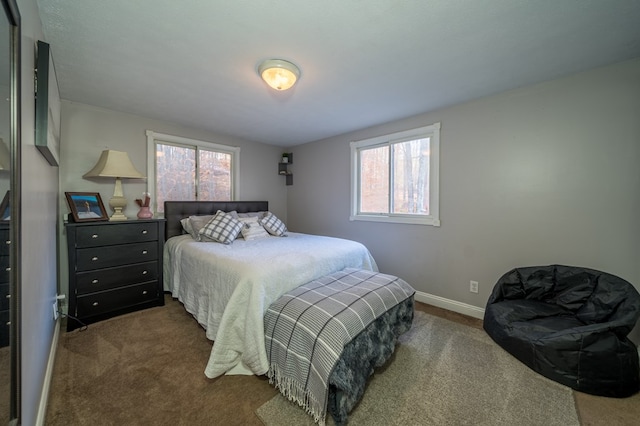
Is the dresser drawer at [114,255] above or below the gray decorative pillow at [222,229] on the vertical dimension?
below

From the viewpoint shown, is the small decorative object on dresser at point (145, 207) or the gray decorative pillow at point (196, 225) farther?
the gray decorative pillow at point (196, 225)

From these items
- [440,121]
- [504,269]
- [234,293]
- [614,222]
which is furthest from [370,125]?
[234,293]

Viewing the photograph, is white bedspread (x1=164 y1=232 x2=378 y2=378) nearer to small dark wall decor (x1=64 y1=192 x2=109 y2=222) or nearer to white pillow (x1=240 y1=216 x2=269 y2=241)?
white pillow (x1=240 y1=216 x2=269 y2=241)

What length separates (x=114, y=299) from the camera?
248 centimetres

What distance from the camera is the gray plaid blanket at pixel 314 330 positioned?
135 centimetres

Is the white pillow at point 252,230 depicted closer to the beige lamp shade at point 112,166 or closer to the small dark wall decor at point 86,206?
the beige lamp shade at point 112,166

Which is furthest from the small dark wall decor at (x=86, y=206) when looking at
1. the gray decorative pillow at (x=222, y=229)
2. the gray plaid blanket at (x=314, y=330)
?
the gray plaid blanket at (x=314, y=330)

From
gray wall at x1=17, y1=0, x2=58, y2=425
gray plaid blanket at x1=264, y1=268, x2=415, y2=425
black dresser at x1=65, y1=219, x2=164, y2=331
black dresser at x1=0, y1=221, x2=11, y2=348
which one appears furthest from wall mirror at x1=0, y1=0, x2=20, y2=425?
black dresser at x1=65, y1=219, x2=164, y2=331

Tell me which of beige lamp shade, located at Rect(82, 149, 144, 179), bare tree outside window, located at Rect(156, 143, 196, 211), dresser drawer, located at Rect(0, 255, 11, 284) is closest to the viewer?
dresser drawer, located at Rect(0, 255, 11, 284)

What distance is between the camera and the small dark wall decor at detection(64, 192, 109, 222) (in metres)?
2.40

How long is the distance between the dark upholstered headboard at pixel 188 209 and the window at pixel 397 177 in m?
1.82

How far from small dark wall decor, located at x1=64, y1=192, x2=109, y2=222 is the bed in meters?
0.77

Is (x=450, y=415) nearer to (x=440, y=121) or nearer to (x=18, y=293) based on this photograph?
(x=18, y=293)

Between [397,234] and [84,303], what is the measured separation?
3.45 m
